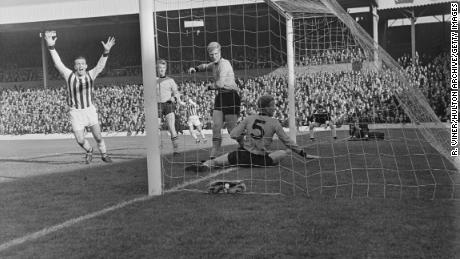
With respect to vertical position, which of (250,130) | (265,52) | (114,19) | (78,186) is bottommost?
(78,186)

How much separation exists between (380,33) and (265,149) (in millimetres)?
22357

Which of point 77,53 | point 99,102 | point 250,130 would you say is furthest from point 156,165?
point 77,53

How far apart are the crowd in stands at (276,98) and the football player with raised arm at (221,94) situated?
4.00 metres

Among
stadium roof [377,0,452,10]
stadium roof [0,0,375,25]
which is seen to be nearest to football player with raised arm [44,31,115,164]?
stadium roof [0,0,375,25]

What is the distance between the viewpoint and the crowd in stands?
53.3ft

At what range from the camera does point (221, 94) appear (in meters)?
8.35

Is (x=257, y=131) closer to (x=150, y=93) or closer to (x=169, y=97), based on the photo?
(x=150, y=93)

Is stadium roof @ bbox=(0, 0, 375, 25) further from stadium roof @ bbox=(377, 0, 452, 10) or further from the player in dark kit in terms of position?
the player in dark kit

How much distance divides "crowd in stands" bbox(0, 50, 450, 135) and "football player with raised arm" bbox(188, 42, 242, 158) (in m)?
4.00

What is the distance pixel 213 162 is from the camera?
7547 mm

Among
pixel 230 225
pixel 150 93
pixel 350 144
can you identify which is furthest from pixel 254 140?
pixel 350 144

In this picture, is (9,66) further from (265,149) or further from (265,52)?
(265,149)

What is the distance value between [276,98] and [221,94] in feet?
29.5

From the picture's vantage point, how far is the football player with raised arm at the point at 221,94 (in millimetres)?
8188
